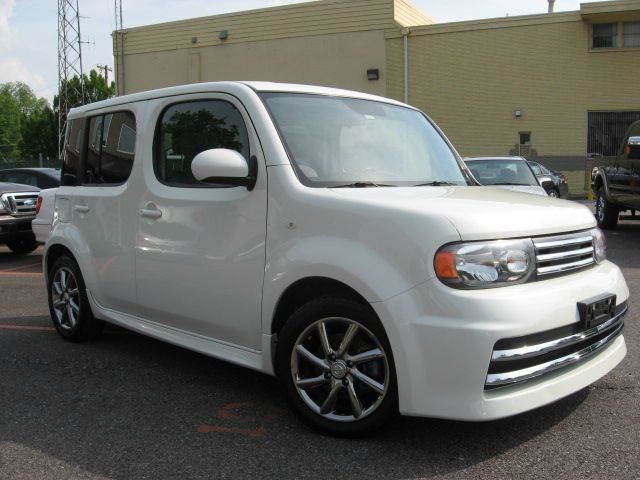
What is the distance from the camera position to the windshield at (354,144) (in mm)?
3658

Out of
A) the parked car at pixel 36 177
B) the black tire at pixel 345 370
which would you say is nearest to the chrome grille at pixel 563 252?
the black tire at pixel 345 370

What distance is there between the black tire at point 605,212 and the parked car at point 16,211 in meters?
10.1

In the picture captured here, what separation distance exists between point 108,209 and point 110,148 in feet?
1.61

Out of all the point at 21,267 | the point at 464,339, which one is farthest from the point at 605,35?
the point at 464,339

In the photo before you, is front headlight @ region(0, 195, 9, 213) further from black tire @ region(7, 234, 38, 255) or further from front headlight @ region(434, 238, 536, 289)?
front headlight @ region(434, 238, 536, 289)

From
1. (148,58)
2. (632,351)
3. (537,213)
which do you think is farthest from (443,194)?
(148,58)

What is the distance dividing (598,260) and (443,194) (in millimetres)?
929

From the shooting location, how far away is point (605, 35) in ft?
74.9

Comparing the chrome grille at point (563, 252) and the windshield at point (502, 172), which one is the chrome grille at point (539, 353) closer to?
the chrome grille at point (563, 252)

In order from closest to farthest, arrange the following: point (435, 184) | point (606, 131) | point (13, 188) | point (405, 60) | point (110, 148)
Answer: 1. point (435, 184)
2. point (110, 148)
3. point (13, 188)
4. point (606, 131)
5. point (405, 60)

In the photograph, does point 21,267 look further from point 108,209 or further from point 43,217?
point 108,209

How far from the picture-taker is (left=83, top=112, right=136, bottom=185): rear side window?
181 inches

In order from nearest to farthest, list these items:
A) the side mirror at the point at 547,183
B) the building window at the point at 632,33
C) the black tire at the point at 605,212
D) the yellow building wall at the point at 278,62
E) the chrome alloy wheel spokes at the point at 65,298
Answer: the chrome alloy wheel spokes at the point at 65,298 < the black tire at the point at 605,212 < the side mirror at the point at 547,183 < the building window at the point at 632,33 < the yellow building wall at the point at 278,62

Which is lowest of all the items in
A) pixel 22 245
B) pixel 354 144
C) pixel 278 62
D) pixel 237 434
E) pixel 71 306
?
pixel 237 434
